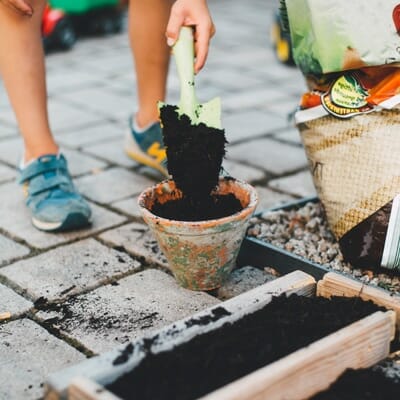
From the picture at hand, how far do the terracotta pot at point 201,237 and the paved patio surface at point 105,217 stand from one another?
0.06 m

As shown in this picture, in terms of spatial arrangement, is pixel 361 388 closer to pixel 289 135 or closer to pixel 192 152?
pixel 192 152

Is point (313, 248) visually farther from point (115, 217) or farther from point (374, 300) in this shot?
point (115, 217)

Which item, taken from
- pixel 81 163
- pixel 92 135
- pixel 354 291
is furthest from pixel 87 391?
pixel 92 135

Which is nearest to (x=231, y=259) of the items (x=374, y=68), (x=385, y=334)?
(x=385, y=334)

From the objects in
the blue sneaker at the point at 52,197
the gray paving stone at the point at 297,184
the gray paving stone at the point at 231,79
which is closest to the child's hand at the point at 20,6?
the blue sneaker at the point at 52,197

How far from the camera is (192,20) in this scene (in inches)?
74.9

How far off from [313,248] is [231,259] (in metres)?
0.34

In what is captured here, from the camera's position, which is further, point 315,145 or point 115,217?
point 115,217

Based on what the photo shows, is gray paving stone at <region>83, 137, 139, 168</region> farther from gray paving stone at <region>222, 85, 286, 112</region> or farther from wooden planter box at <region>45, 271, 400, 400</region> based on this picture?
wooden planter box at <region>45, 271, 400, 400</region>

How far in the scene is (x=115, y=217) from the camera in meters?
2.47

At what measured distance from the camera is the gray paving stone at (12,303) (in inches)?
73.9

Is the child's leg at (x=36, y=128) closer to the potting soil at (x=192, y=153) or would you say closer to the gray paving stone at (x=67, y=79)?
the potting soil at (x=192, y=153)

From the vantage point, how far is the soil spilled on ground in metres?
1.82

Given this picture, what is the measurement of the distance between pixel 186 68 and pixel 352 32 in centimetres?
45
